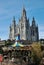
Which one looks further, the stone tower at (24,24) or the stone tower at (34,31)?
the stone tower at (34,31)

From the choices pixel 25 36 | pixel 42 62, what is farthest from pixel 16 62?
pixel 25 36

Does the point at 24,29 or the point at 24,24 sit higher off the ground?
the point at 24,24

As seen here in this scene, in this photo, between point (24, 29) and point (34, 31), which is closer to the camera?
point (24, 29)

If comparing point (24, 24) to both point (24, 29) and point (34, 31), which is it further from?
point (34, 31)

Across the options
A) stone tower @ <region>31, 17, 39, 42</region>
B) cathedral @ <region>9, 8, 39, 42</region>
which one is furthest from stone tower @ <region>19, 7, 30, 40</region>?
stone tower @ <region>31, 17, 39, 42</region>

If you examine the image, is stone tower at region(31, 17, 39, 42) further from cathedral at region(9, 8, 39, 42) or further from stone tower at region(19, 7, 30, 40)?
stone tower at region(19, 7, 30, 40)

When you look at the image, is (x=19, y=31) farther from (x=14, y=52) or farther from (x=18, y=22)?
(x=14, y=52)

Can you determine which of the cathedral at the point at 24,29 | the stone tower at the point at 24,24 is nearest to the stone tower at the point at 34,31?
the cathedral at the point at 24,29

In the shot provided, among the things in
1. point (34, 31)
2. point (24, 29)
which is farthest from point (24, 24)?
point (34, 31)

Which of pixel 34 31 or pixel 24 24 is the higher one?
pixel 24 24

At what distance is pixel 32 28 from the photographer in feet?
374

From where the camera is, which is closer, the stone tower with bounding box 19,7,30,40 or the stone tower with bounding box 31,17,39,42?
the stone tower with bounding box 19,7,30,40

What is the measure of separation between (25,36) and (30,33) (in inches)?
204

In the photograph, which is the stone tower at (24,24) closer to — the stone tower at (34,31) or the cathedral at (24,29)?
the cathedral at (24,29)
